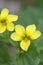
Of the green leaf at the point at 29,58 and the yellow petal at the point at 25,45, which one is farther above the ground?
the yellow petal at the point at 25,45

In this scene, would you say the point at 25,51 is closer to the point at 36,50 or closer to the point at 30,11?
the point at 36,50

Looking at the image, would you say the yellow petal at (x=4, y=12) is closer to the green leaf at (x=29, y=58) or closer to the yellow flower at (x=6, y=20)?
the yellow flower at (x=6, y=20)

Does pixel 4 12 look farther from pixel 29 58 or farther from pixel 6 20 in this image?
pixel 29 58

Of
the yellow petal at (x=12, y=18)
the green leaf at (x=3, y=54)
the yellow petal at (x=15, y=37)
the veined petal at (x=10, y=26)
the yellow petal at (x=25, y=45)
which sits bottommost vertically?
the green leaf at (x=3, y=54)

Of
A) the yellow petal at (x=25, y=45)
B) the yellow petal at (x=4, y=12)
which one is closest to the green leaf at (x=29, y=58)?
the yellow petal at (x=25, y=45)

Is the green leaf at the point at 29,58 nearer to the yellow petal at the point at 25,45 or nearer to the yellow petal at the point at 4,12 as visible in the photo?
the yellow petal at the point at 25,45

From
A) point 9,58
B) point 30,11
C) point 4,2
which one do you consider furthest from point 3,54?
point 4,2

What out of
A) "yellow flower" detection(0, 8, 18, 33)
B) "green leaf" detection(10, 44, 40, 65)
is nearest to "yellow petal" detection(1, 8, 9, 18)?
"yellow flower" detection(0, 8, 18, 33)

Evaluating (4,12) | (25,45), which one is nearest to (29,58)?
(25,45)
